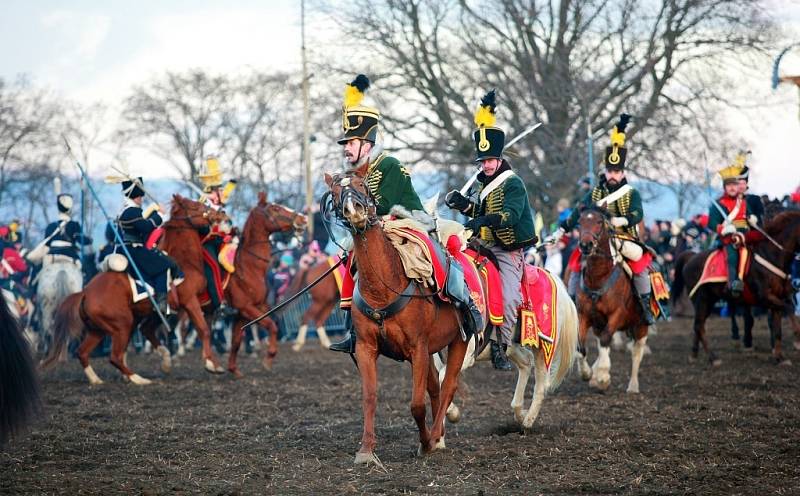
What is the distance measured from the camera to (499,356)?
8945mm

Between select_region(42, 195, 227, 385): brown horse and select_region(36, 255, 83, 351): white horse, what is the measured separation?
3.12 metres

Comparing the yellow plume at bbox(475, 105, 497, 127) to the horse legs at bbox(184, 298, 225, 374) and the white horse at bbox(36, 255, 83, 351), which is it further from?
the white horse at bbox(36, 255, 83, 351)

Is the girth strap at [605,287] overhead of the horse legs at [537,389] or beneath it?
overhead

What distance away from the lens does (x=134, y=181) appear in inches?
551

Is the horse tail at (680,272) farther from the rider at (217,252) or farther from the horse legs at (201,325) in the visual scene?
the horse legs at (201,325)

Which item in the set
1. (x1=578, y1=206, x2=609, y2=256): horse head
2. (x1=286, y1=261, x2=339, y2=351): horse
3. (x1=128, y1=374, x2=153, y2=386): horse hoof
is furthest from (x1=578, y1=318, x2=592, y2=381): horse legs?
(x1=286, y1=261, x2=339, y2=351): horse

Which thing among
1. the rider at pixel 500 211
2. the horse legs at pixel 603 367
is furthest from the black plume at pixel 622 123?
the rider at pixel 500 211

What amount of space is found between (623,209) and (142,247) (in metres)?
6.36

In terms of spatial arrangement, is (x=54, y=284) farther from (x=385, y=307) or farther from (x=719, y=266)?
(x=385, y=307)

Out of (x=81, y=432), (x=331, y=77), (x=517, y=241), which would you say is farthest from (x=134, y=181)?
(x=331, y=77)

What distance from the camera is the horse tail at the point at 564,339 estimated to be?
10078 mm

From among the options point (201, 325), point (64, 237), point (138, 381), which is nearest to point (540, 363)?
point (201, 325)

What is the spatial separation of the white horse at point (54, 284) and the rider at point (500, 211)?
9877mm

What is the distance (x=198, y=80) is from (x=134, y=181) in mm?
27035
